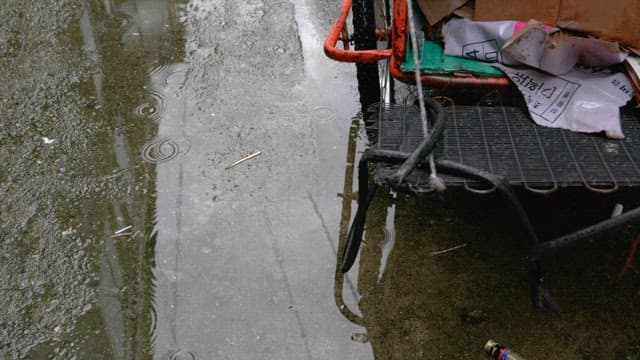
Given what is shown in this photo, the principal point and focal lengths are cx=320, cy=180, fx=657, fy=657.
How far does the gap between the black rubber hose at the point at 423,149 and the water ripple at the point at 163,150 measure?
1.47 metres

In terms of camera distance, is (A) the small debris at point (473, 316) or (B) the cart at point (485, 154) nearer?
(B) the cart at point (485, 154)

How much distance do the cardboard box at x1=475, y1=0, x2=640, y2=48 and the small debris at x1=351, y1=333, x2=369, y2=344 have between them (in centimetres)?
135

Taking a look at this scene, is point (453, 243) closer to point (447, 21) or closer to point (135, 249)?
point (447, 21)

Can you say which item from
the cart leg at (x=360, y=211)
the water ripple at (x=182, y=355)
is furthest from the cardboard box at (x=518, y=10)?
the water ripple at (x=182, y=355)

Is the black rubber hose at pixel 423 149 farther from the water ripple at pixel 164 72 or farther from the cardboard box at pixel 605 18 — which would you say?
the water ripple at pixel 164 72

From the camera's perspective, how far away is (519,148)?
7.85 ft

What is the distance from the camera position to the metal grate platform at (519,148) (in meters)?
2.24

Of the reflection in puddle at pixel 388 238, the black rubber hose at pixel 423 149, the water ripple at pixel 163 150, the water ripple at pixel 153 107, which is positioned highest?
the black rubber hose at pixel 423 149

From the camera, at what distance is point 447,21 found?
274 cm

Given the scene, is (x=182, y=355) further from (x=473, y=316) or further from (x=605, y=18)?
(x=605, y=18)

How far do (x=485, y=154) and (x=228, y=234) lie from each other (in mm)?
1230

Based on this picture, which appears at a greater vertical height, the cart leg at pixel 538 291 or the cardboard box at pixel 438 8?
the cardboard box at pixel 438 8

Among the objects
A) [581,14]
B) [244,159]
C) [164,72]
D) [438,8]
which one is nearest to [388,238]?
[244,159]

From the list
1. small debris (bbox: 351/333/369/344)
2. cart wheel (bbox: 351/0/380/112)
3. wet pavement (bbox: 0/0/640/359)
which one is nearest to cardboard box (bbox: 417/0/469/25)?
cart wheel (bbox: 351/0/380/112)
